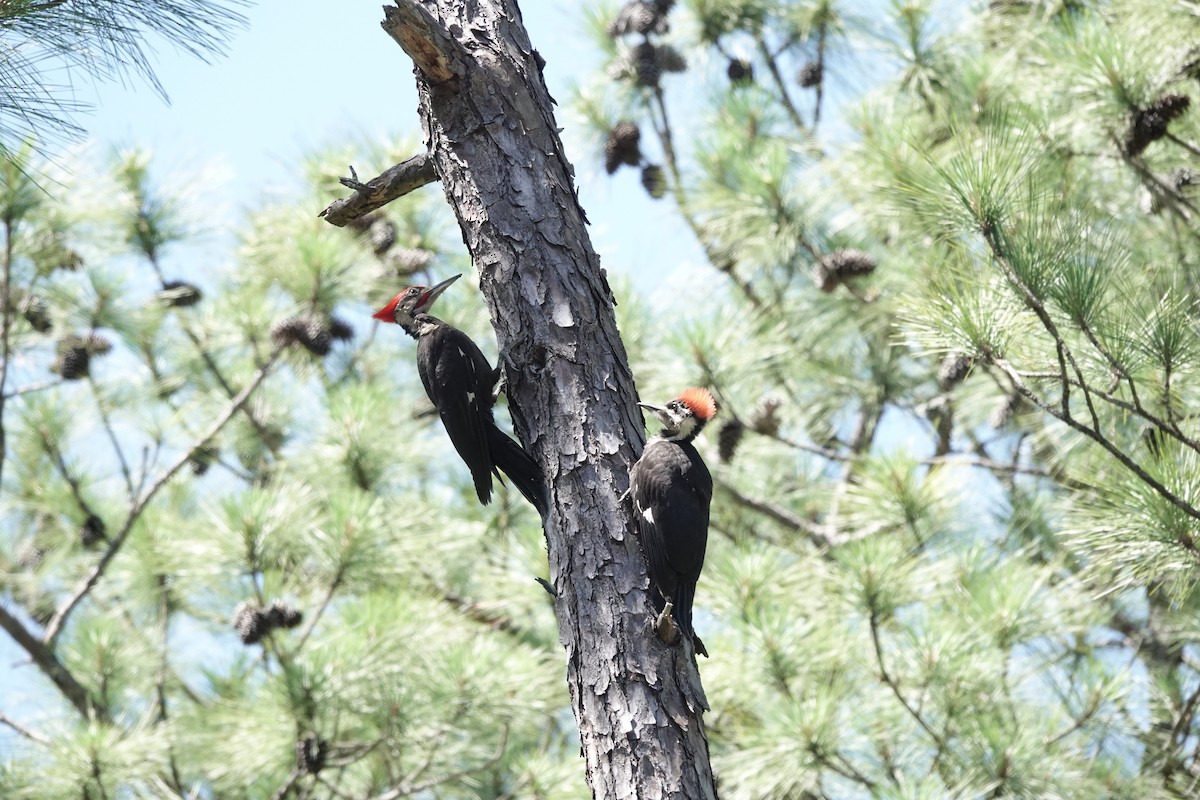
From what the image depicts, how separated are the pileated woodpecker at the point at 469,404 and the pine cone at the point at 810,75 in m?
2.85

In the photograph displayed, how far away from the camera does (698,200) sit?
15.3 ft

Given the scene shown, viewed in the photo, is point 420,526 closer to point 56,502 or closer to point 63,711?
point 63,711

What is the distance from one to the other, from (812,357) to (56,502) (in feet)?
10.9

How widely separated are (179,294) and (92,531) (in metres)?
1.14

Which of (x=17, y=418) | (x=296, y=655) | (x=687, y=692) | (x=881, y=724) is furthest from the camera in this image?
(x=17, y=418)

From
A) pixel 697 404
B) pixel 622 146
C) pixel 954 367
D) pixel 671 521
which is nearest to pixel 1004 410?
pixel 954 367

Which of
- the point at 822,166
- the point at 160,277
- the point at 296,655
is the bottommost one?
the point at 296,655

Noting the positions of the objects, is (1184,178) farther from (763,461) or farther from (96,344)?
(96,344)

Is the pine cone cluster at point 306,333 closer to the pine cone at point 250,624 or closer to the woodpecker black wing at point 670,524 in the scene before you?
the pine cone at point 250,624

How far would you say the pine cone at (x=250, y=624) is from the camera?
3.73m

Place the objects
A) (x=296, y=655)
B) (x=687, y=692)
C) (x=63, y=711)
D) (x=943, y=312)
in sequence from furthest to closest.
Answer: (x=63, y=711) → (x=296, y=655) → (x=943, y=312) → (x=687, y=692)

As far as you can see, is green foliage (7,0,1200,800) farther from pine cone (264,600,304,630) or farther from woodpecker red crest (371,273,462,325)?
woodpecker red crest (371,273,462,325)

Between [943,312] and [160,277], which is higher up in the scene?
[160,277]

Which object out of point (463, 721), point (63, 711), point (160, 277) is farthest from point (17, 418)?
point (463, 721)
